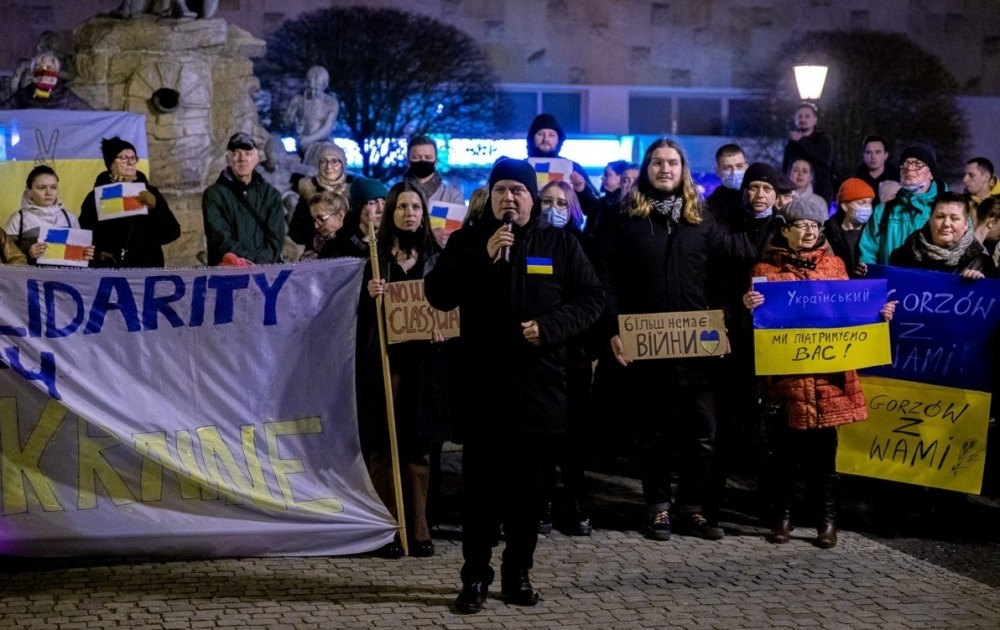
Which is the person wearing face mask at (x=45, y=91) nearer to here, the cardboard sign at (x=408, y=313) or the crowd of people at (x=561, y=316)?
the crowd of people at (x=561, y=316)

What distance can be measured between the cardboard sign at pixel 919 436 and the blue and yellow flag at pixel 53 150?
6919mm

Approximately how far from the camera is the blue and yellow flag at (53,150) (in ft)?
40.9

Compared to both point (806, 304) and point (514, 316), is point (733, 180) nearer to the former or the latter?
point (806, 304)

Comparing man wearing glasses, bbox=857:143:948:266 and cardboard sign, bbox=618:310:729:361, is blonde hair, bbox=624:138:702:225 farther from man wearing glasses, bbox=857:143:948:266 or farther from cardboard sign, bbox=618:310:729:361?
man wearing glasses, bbox=857:143:948:266

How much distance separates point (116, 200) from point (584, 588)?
15.0ft

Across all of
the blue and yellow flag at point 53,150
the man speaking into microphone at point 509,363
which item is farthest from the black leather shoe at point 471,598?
the blue and yellow flag at point 53,150

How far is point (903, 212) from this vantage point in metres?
10.2

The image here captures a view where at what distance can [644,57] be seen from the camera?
103 feet

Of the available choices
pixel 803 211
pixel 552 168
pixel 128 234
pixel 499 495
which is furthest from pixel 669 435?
pixel 128 234

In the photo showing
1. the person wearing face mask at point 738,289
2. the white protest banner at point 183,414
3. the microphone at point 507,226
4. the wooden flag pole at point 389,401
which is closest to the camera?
the microphone at point 507,226

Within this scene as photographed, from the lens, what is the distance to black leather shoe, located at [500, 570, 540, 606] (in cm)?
690

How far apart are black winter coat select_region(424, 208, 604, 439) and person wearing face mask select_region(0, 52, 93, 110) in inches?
272

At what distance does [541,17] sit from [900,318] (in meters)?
22.3

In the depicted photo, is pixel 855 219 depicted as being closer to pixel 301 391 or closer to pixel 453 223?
pixel 453 223
